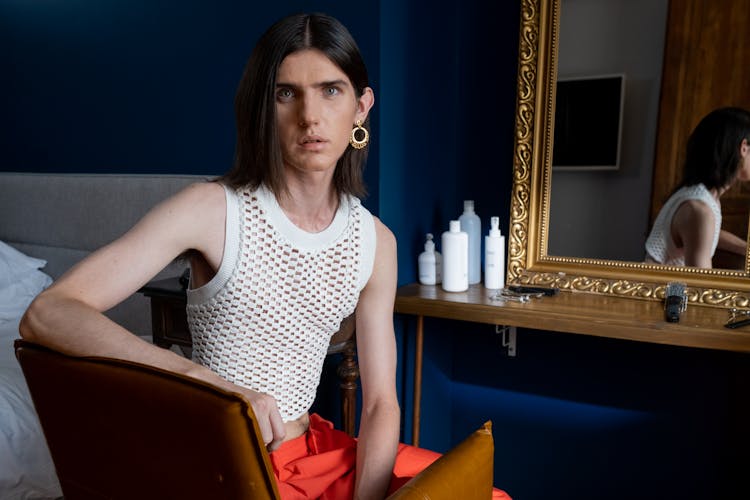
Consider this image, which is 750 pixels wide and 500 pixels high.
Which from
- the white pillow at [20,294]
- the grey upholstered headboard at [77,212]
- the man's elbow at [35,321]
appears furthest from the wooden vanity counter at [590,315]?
the white pillow at [20,294]

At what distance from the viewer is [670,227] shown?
74.3 inches

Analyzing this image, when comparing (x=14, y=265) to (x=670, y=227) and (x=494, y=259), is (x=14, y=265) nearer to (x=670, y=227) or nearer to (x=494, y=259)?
(x=494, y=259)

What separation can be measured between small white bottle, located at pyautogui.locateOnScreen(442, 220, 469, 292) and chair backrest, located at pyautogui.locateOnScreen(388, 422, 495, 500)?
112 cm

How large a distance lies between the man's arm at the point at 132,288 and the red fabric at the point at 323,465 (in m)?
0.32

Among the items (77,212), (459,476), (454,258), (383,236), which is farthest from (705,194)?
(77,212)

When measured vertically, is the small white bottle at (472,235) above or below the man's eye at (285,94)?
below

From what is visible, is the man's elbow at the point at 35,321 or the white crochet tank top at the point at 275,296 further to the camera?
the white crochet tank top at the point at 275,296

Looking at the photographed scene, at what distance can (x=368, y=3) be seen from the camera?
1852 millimetres

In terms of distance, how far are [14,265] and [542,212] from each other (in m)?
2.20

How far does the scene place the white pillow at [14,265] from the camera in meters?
2.60

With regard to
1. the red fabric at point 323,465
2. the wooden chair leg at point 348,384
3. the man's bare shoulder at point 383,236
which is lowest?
the wooden chair leg at point 348,384

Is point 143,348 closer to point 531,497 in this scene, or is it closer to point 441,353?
point 441,353

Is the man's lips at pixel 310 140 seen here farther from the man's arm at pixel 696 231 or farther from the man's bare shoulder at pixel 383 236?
the man's arm at pixel 696 231

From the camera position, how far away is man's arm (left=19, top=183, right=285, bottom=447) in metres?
0.80
